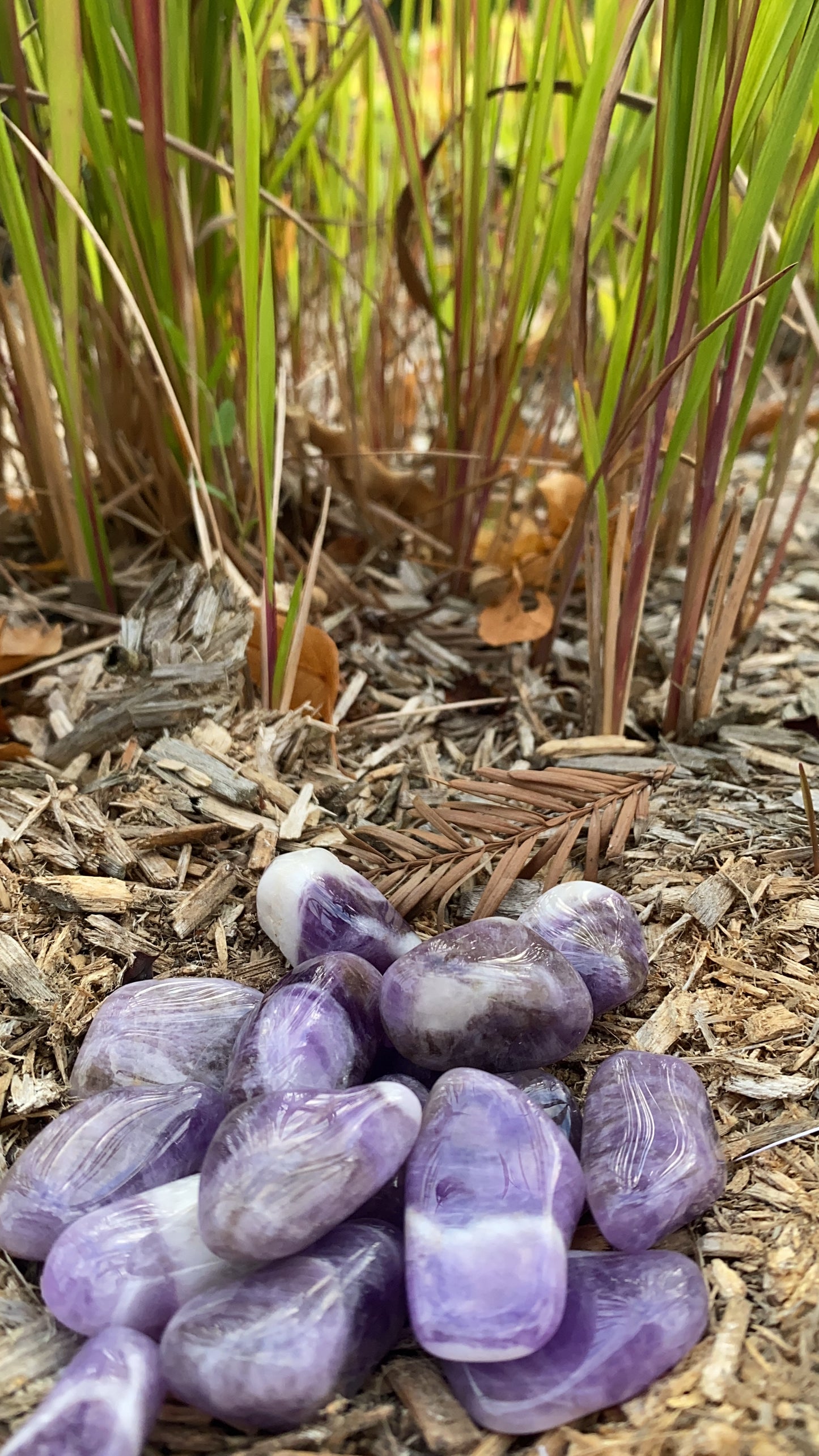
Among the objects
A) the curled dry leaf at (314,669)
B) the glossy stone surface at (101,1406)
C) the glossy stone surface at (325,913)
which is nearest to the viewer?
the glossy stone surface at (101,1406)

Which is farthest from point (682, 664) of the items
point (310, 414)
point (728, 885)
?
point (310, 414)

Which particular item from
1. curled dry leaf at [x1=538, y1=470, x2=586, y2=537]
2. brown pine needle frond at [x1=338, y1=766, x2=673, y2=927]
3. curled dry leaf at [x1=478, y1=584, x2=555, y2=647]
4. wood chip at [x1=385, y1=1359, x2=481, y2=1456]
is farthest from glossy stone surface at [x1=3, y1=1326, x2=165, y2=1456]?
curled dry leaf at [x1=538, y1=470, x2=586, y2=537]

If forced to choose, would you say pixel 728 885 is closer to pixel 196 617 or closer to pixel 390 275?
pixel 196 617

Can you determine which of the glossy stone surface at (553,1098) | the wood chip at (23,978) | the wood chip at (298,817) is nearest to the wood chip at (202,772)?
the wood chip at (298,817)

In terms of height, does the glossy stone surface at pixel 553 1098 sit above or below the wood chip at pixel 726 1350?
above

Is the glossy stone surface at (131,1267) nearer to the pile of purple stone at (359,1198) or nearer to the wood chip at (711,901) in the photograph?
the pile of purple stone at (359,1198)

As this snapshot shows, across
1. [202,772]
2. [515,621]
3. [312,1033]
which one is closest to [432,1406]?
[312,1033]

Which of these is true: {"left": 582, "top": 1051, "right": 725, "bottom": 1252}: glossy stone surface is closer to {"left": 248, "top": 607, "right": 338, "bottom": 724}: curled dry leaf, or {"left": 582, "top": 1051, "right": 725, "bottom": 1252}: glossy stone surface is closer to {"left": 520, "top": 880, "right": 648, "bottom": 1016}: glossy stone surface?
{"left": 520, "top": 880, "right": 648, "bottom": 1016}: glossy stone surface
